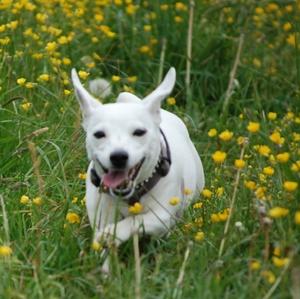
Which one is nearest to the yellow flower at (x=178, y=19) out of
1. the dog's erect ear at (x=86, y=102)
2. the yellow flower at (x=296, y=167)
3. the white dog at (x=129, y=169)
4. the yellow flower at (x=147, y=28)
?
the yellow flower at (x=147, y=28)

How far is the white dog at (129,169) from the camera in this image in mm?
4559

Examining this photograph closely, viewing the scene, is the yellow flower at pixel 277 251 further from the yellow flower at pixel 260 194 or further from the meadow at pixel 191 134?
the yellow flower at pixel 260 194

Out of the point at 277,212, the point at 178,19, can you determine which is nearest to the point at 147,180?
the point at 277,212

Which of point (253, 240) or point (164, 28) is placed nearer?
point (253, 240)

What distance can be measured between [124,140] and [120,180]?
17cm

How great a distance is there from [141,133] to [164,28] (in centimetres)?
345

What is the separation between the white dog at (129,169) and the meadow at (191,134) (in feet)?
0.39

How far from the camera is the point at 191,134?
277 inches

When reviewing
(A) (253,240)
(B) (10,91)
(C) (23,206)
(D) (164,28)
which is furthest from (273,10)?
(A) (253,240)

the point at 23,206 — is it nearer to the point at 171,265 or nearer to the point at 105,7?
the point at 171,265

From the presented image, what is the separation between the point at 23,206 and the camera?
5.32 m

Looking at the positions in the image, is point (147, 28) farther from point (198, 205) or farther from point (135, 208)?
point (135, 208)

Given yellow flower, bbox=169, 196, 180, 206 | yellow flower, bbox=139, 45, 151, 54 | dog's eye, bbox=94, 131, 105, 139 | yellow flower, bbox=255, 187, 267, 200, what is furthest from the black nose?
yellow flower, bbox=139, 45, 151, 54

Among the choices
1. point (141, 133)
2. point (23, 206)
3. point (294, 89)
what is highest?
point (141, 133)
